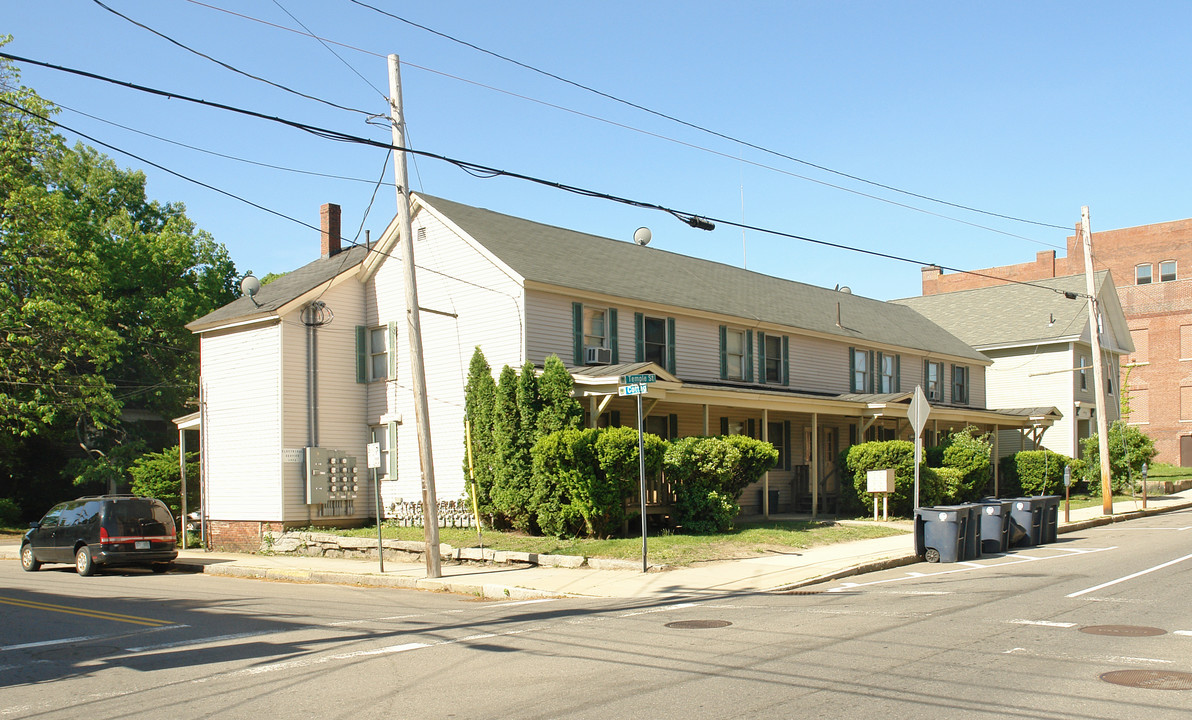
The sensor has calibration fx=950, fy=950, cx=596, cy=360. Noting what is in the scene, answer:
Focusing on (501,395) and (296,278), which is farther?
(296,278)

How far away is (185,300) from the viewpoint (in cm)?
3872

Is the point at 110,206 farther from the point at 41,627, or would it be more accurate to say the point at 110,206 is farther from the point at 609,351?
the point at 41,627

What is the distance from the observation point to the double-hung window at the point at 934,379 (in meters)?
Result: 36.2

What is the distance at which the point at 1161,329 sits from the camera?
2260 inches

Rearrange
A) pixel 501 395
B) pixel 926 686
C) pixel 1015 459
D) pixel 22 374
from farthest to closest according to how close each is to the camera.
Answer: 1. pixel 1015 459
2. pixel 22 374
3. pixel 501 395
4. pixel 926 686

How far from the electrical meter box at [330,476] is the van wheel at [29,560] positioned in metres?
5.84

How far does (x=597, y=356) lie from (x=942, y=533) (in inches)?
355

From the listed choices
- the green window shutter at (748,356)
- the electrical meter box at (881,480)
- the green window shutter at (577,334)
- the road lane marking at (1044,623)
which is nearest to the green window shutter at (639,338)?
the green window shutter at (577,334)

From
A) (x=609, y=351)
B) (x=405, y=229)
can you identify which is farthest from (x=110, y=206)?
(x=405, y=229)

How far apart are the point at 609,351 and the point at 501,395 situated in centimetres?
340

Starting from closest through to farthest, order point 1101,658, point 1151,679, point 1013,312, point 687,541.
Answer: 1. point 1151,679
2. point 1101,658
3. point 687,541
4. point 1013,312

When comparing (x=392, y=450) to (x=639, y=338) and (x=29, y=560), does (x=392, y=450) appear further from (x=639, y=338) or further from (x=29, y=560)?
(x=29, y=560)

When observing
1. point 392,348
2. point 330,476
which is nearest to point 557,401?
point 392,348

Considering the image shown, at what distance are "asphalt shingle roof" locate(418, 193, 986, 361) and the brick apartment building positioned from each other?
24029 millimetres
